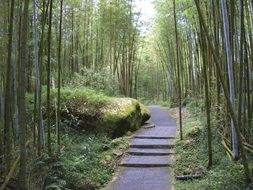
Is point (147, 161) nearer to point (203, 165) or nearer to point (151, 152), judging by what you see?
point (151, 152)

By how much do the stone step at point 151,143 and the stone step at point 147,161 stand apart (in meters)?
0.53

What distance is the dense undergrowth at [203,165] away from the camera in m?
4.14

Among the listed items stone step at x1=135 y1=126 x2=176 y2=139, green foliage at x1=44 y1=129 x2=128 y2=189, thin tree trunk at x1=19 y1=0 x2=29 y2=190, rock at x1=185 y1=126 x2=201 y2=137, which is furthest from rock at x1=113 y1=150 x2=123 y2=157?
thin tree trunk at x1=19 y1=0 x2=29 y2=190

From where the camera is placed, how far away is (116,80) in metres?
11.2

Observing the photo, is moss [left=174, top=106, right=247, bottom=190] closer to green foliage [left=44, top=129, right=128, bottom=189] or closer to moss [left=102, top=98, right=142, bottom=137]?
green foliage [left=44, top=129, right=128, bottom=189]

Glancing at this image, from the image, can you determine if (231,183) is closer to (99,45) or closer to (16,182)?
(16,182)

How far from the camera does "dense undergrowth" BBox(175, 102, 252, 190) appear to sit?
414cm

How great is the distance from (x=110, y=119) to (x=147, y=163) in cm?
170

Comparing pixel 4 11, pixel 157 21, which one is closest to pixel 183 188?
pixel 4 11

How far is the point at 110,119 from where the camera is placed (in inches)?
284

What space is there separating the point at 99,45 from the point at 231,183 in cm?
892

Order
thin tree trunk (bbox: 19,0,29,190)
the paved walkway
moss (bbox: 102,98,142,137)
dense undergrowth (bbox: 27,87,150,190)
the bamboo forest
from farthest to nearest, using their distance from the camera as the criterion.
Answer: moss (bbox: 102,98,142,137)
the paved walkway
dense undergrowth (bbox: 27,87,150,190)
the bamboo forest
thin tree trunk (bbox: 19,0,29,190)

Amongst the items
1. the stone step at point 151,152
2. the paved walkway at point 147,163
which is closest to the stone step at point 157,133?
the paved walkway at point 147,163

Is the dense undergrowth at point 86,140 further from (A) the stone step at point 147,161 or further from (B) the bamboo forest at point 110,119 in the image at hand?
(A) the stone step at point 147,161
